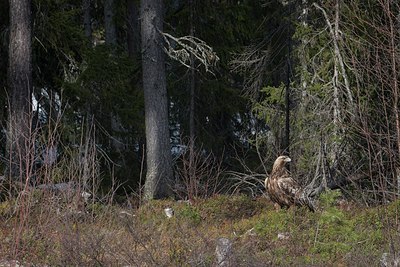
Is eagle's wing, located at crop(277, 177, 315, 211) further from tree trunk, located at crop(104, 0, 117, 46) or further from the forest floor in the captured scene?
tree trunk, located at crop(104, 0, 117, 46)

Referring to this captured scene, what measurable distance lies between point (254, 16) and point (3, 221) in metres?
13.3

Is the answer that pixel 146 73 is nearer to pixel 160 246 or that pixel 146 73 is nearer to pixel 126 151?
pixel 126 151

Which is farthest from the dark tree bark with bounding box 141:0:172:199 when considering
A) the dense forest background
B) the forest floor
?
the forest floor

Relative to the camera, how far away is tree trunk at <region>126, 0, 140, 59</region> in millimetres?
23766

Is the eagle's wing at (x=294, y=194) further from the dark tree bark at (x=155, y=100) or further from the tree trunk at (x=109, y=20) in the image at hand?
the tree trunk at (x=109, y=20)

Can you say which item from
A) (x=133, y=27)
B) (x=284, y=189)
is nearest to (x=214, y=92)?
(x=133, y=27)

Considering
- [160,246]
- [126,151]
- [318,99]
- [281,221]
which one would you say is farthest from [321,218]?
[126,151]

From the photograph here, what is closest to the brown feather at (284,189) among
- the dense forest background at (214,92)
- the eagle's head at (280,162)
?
the eagle's head at (280,162)

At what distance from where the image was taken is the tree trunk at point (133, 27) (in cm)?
2377

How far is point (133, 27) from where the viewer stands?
23844 mm

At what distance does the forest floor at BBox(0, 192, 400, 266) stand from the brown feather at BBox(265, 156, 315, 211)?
20 centimetres

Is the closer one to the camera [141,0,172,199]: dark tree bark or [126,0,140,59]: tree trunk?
[141,0,172,199]: dark tree bark

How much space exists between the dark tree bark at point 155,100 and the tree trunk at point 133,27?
717 centimetres

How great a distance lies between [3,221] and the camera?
10.9 m
